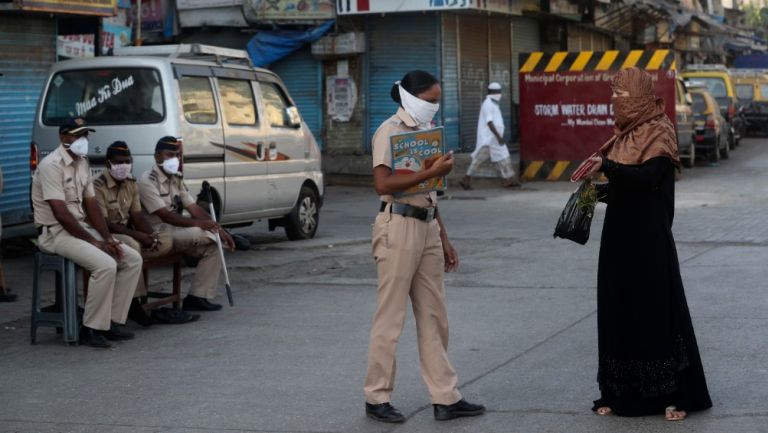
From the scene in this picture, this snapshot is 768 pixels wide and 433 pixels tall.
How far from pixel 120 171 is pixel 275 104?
477 centimetres

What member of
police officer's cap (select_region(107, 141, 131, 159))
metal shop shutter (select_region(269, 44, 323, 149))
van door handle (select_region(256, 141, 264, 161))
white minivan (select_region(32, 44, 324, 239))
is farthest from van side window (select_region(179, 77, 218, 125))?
metal shop shutter (select_region(269, 44, 323, 149))

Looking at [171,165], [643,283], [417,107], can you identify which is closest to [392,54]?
[171,165]

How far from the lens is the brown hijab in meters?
6.19

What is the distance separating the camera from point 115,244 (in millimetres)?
8844

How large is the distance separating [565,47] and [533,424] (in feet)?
83.7

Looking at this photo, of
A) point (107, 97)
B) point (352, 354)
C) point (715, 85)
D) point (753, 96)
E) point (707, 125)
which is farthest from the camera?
point (753, 96)

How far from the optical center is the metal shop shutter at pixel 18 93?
1502 cm

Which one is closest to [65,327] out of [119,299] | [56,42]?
[119,299]

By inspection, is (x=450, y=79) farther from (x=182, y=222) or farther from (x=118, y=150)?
(x=118, y=150)

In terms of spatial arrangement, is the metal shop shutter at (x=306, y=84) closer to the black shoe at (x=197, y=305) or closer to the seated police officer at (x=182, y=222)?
the seated police officer at (x=182, y=222)

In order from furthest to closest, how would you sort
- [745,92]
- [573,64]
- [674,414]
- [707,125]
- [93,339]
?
1. [745,92]
2. [707,125]
3. [573,64]
4. [93,339]
5. [674,414]

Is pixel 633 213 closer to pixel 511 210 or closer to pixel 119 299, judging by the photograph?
pixel 119 299

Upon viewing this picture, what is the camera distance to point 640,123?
6.25 meters

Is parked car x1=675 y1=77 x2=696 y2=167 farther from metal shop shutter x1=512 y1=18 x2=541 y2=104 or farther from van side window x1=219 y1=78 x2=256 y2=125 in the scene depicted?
van side window x1=219 y1=78 x2=256 y2=125
